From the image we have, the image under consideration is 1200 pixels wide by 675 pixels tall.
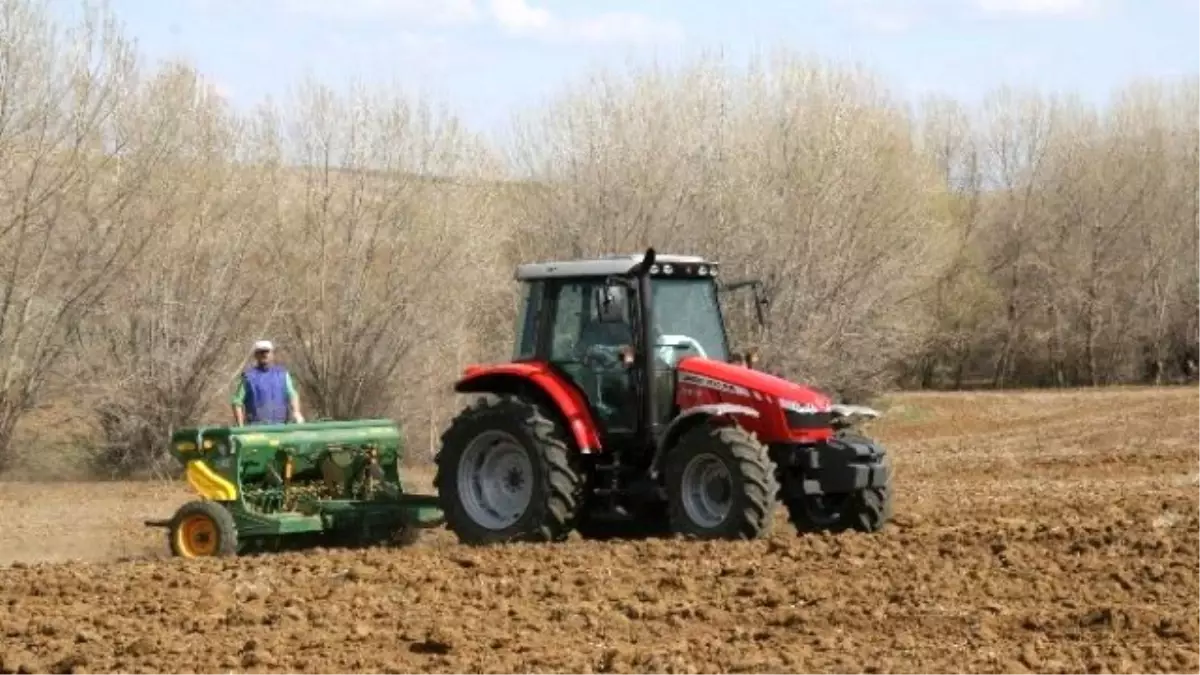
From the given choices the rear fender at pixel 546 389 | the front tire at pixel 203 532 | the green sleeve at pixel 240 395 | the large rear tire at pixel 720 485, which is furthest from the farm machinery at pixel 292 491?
the large rear tire at pixel 720 485

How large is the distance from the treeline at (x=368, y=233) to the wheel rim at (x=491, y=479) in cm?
856

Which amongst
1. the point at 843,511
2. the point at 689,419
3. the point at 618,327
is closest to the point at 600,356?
the point at 618,327

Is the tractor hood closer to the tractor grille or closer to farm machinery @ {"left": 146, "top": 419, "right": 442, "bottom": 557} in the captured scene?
the tractor grille

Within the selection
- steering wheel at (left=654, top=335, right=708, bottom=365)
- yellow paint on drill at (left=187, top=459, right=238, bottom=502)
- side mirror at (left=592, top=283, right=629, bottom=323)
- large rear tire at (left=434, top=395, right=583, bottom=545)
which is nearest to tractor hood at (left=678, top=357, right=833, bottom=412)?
steering wheel at (left=654, top=335, right=708, bottom=365)

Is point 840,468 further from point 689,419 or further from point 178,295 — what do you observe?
point 178,295

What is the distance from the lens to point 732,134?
90.0ft

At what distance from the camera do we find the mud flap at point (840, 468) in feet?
34.1

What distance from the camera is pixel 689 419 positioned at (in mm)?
10484

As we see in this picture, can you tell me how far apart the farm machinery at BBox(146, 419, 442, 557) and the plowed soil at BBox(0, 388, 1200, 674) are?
0.35 meters

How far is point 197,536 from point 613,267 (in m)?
3.03

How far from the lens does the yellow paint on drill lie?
424 inches

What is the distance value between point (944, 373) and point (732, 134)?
17.7 meters

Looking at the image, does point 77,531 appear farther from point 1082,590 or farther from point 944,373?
point 944,373

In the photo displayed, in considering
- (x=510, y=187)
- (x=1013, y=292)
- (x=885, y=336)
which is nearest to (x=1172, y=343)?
(x=1013, y=292)
